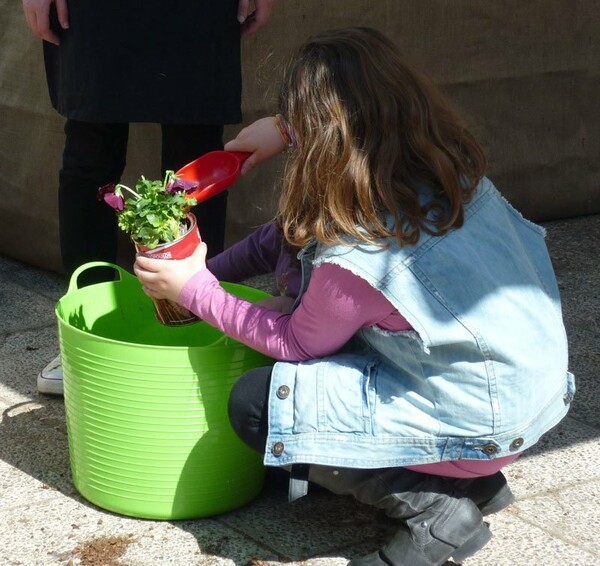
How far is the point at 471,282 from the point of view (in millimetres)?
2111

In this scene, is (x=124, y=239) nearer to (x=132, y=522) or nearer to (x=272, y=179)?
(x=272, y=179)

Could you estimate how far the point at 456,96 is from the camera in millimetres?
4410

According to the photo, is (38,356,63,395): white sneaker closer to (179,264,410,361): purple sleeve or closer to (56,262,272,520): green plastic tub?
(56,262,272,520): green plastic tub

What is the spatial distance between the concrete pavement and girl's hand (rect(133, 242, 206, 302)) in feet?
1.79

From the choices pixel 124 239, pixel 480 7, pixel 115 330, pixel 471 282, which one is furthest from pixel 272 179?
pixel 471 282

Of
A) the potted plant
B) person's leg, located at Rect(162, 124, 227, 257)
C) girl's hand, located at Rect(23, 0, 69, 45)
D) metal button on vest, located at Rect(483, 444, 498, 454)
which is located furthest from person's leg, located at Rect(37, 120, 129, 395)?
metal button on vest, located at Rect(483, 444, 498, 454)

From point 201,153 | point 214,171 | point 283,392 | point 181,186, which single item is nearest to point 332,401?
point 283,392

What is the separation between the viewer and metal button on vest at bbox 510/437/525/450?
7.09 ft

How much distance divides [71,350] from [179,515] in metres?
0.44

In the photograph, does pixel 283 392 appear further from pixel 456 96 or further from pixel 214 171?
pixel 456 96

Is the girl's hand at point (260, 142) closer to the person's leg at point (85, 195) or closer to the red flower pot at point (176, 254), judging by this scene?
the red flower pot at point (176, 254)

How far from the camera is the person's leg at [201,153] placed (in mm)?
3072

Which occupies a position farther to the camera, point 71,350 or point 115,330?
point 115,330

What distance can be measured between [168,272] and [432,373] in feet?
1.92
